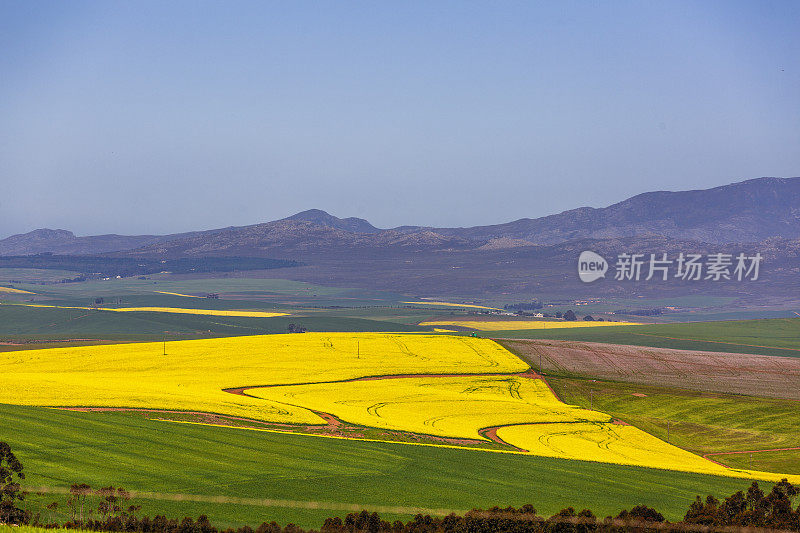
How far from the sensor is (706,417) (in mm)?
79375

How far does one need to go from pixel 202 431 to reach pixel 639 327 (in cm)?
14115

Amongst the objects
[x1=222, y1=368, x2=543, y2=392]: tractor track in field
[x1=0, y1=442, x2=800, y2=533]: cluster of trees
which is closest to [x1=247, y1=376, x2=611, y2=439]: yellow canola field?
[x1=222, y1=368, x2=543, y2=392]: tractor track in field

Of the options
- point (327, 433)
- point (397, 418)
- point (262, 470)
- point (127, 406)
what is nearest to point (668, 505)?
point (262, 470)

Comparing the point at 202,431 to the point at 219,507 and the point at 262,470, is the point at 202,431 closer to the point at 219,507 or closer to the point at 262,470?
the point at 262,470

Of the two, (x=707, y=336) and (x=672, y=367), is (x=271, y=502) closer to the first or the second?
(x=672, y=367)

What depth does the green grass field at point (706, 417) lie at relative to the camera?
66.9 metres

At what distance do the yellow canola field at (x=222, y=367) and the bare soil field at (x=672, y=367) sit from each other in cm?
557

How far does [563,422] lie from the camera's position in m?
70.4

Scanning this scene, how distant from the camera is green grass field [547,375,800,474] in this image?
2633 inches

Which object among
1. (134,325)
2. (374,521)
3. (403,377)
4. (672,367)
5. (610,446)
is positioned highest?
(374,521)

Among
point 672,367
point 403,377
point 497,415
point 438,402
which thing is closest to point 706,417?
point 497,415

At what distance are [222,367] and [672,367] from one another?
48858 mm

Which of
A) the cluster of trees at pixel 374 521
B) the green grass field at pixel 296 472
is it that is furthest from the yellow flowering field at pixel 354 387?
the cluster of trees at pixel 374 521

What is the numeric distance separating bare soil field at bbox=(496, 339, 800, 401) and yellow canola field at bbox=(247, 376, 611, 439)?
12959 millimetres
